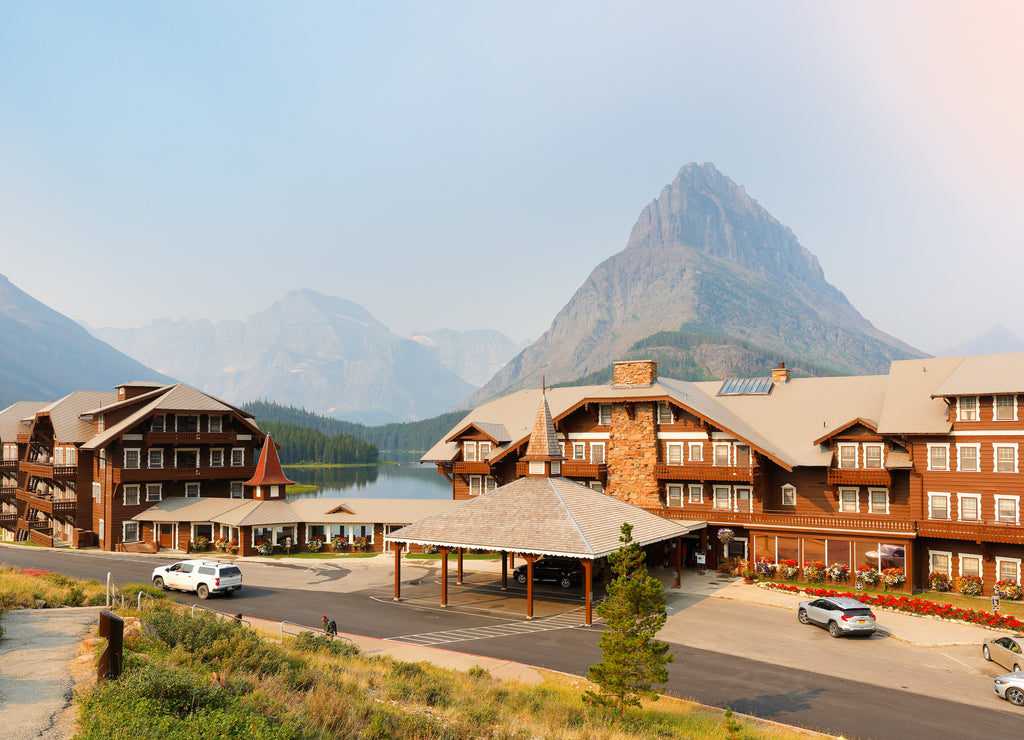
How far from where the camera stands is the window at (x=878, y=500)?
45.0m

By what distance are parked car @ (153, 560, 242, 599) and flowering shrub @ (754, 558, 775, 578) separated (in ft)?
108

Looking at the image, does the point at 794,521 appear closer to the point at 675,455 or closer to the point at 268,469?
the point at 675,455

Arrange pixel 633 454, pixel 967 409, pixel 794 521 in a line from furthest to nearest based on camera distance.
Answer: pixel 633 454 → pixel 794 521 → pixel 967 409

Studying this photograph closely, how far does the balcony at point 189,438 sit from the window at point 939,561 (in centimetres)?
5945

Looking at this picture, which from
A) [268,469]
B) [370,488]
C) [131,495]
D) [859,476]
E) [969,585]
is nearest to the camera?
[969,585]

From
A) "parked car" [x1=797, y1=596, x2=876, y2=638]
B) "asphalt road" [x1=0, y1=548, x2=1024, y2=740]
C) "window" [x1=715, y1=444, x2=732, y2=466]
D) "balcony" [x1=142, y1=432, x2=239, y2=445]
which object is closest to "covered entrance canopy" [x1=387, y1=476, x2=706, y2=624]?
"asphalt road" [x1=0, y1=548, x2=1024, y2=740]

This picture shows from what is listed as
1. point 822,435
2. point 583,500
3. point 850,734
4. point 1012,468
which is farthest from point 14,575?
point 1012,468

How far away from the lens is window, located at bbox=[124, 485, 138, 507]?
6297 centimetres

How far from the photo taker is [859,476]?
148 feet

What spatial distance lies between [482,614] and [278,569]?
2165 centimetres

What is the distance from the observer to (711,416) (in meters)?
48.5

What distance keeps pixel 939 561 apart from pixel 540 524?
2529cm

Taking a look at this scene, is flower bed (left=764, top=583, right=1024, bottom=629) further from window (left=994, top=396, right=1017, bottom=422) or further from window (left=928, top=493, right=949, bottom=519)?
window (left=994, top=396, right=1017, bottom=422)

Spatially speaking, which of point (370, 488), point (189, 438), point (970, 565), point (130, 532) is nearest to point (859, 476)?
point (970, 565)
